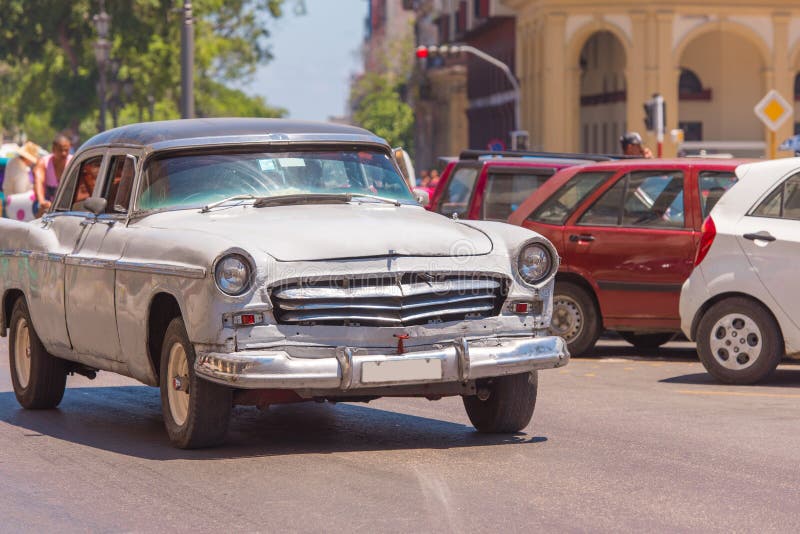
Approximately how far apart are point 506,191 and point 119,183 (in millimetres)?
7917

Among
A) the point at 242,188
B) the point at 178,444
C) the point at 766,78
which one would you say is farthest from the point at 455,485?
the point at 766,78

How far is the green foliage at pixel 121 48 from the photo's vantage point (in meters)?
63.8

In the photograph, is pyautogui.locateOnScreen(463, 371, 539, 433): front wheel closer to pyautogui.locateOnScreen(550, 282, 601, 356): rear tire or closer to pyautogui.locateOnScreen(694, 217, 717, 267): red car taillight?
pyautogui.locateOnScreen(694, 217, 717, 267): red car taillight

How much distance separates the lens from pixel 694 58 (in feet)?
215

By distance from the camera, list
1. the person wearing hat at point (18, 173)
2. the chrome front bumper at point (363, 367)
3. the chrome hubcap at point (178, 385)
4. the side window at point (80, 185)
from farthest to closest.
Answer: the person wearing hat at point (18, 173)
the side window at point (80, 185)
the chrome hubcap at point (178, 385)
the chrome front bumper at point (363, 367)

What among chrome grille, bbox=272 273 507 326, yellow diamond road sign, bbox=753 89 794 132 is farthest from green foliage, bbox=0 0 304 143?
chrome grille, bbox=272 273 507 326

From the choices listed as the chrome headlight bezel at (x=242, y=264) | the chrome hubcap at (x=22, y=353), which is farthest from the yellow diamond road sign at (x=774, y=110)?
the chrome headlight bezel at (x=242, y=264)

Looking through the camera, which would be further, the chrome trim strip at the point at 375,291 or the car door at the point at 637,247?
the car door at the point at 637,247

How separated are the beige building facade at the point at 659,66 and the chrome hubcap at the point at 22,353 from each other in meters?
46.6

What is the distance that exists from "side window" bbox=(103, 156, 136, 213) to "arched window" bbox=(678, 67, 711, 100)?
53986 mm

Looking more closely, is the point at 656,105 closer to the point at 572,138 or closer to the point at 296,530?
the point at 296,530

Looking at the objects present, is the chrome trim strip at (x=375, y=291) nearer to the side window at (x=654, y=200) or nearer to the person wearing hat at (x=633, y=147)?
the side window at (x=654, y=200)

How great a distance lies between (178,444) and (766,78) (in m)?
53.4

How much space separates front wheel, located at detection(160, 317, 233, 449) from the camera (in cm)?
959
